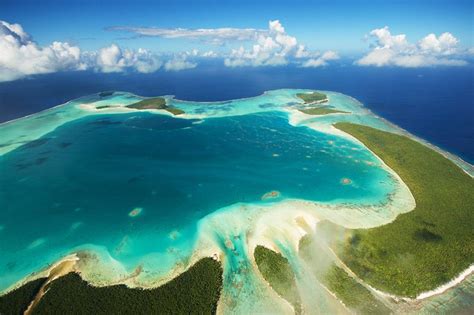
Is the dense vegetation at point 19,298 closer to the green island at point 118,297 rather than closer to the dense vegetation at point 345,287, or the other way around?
the green island at point 118,297

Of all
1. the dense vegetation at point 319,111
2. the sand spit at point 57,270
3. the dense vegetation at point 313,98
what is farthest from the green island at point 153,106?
the sand spit at point 57,270

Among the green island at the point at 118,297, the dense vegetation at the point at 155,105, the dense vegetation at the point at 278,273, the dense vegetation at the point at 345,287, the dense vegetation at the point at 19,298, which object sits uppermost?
the dense vegetation at the point at 155,105

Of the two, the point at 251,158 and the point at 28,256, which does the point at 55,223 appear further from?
the point at 251,158

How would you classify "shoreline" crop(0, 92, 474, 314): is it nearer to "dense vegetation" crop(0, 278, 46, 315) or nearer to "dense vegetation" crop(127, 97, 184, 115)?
"dense vegetation" crop(0, 278, 46, 315)

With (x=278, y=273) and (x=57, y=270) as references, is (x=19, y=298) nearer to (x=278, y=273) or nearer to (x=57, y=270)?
(x=57, y=270)

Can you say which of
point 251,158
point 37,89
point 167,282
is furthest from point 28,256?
point 37,89

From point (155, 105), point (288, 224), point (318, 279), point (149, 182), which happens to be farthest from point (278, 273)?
point (155, 105)

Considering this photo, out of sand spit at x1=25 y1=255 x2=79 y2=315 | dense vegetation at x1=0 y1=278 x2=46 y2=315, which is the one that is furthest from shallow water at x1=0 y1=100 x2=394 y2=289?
dense vegetation at x1=0 y1=278 x2=46 y2=315
